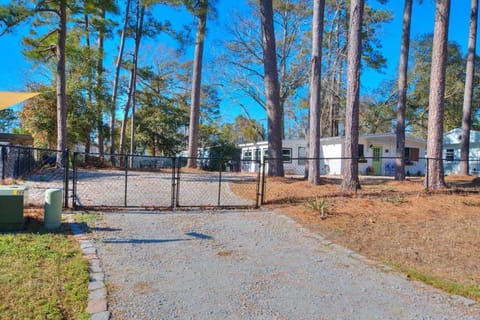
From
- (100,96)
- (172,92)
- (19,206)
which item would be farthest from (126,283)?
(172,92)

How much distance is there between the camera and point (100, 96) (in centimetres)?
1788

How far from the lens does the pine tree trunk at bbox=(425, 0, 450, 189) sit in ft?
31.7

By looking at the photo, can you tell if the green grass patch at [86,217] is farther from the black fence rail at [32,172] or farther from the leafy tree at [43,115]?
the leafy tree at [43,115]

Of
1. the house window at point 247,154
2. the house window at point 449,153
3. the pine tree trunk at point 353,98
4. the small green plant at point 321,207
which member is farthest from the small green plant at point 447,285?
the house window at point 449,153

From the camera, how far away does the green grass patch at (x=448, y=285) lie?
10.6ft

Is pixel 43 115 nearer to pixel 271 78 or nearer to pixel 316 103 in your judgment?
pixel 271 78

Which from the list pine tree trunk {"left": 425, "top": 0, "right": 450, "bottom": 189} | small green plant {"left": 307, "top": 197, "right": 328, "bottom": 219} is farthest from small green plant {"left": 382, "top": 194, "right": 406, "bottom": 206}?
pine tree trunk {"left": 425, "top": 0, "right": 450, "bottom": 189}

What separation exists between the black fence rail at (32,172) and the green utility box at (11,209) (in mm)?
1590

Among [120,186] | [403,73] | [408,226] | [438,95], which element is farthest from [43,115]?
[403,73]

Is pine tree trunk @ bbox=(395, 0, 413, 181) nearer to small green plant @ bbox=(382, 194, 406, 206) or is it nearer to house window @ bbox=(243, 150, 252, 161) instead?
small green plant @ bbox=(382, 194, 406, 206)

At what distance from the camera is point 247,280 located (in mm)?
3416

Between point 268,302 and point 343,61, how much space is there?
25.0m

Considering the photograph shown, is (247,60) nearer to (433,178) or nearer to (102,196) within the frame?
(433,178)

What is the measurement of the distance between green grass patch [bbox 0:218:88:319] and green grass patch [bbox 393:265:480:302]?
3.39 m
